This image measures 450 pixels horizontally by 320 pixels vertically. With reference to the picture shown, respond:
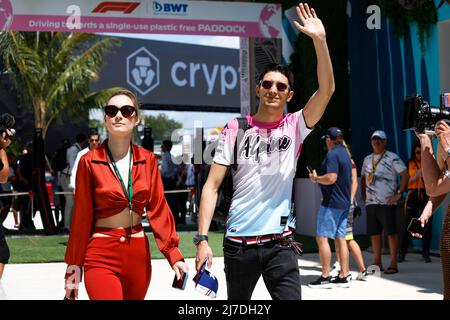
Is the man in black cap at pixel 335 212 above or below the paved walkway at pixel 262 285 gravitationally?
above

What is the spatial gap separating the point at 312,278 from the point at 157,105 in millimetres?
25368

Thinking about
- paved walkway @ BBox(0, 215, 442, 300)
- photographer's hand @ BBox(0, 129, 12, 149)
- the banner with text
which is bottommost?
paved walkway @ BBox(0, 215, 442, 300)

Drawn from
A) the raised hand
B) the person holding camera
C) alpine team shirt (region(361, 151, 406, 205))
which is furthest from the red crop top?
alpine team shirt (region(361, 151, 406, 205))

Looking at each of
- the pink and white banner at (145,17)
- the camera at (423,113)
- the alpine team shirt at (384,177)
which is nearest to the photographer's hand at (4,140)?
the camera at (423,113)

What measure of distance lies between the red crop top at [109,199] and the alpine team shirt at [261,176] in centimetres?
37

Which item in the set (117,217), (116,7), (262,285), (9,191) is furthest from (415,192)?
(9,191)

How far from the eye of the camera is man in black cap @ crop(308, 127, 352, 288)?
904 centimetres

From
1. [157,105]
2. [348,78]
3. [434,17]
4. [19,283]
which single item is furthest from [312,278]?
[157,105]

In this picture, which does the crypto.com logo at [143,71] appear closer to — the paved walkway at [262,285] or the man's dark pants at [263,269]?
the paved walkway at [262,285]

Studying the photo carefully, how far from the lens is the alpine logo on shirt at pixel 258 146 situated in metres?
4.33

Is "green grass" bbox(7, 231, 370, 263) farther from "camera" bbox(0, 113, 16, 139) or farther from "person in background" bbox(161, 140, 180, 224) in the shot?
"camera" bbox(0, 113, 16, 139)

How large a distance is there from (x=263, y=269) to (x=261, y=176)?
519 mm

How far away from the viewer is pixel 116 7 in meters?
14.6
